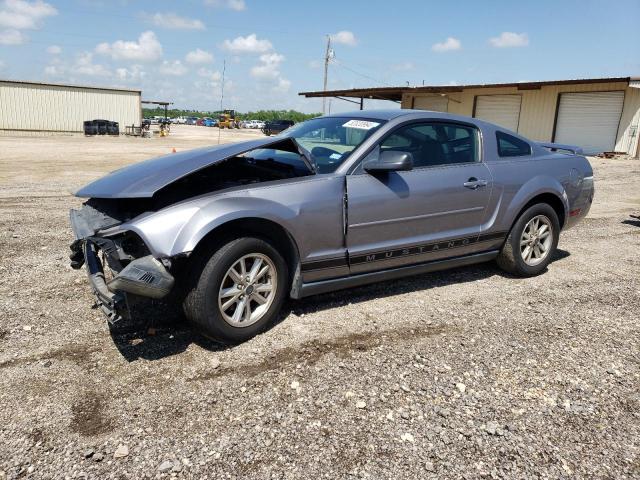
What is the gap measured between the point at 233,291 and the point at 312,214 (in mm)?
796

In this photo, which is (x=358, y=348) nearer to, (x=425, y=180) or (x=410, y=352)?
(x=410, y=352)

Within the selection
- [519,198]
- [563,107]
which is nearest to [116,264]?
[519,198]

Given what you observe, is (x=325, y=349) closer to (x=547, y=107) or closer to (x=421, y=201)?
(x=421, y=201)

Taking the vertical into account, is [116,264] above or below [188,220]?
below

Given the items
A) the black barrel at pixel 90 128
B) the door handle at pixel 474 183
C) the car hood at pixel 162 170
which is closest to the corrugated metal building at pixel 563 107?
the door handle at pixel 474 183

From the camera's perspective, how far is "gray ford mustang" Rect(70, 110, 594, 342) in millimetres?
3219

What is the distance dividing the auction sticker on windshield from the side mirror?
1.41 ft

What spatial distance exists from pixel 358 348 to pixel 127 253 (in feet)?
5.49

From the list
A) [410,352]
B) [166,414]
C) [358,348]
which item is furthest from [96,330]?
[410,352]

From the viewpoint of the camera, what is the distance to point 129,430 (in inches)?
101

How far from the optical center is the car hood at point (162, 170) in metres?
3.40

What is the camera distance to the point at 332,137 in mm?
4383

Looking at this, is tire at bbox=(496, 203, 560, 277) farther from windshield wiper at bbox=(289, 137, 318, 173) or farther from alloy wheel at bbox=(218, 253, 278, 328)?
alloy wheel at bbox=(218, 253, 278, 328)

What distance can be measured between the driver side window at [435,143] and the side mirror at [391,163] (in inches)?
8.9
